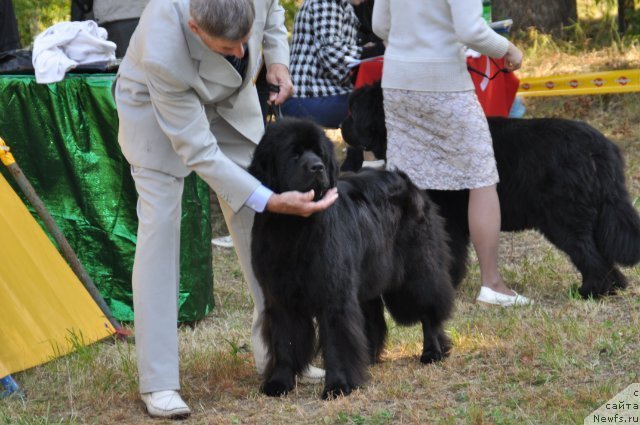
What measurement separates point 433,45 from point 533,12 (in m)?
6.91

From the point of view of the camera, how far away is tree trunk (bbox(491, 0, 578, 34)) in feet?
37.8

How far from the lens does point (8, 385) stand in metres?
4.21

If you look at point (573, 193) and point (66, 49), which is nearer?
point (573, 193)

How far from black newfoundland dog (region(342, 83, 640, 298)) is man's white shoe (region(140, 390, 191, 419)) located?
224 cm

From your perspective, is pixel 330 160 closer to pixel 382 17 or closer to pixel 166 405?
pixel 166 405

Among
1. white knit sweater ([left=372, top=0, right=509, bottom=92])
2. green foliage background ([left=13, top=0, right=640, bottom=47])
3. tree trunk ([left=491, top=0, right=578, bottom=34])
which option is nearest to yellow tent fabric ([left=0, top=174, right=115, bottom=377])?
white knit sweater ([left=372, top=0, right=509, bottom=92])

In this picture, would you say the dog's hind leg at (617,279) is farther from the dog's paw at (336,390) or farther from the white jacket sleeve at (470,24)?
the dog's paw at (336,390)

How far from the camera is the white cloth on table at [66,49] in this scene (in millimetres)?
5277

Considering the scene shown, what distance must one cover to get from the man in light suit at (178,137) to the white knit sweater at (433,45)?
113 cm

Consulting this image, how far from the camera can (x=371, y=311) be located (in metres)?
4.43

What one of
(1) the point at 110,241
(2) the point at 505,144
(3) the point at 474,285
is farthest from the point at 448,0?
(1) the point at 110,241

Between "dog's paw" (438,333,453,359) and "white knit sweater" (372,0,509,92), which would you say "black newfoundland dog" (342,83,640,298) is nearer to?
"white knit sweater" (372,0,509,92)

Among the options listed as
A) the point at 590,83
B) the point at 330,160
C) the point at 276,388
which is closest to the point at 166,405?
the point at 276,388

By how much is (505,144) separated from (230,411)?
7.78 feet
